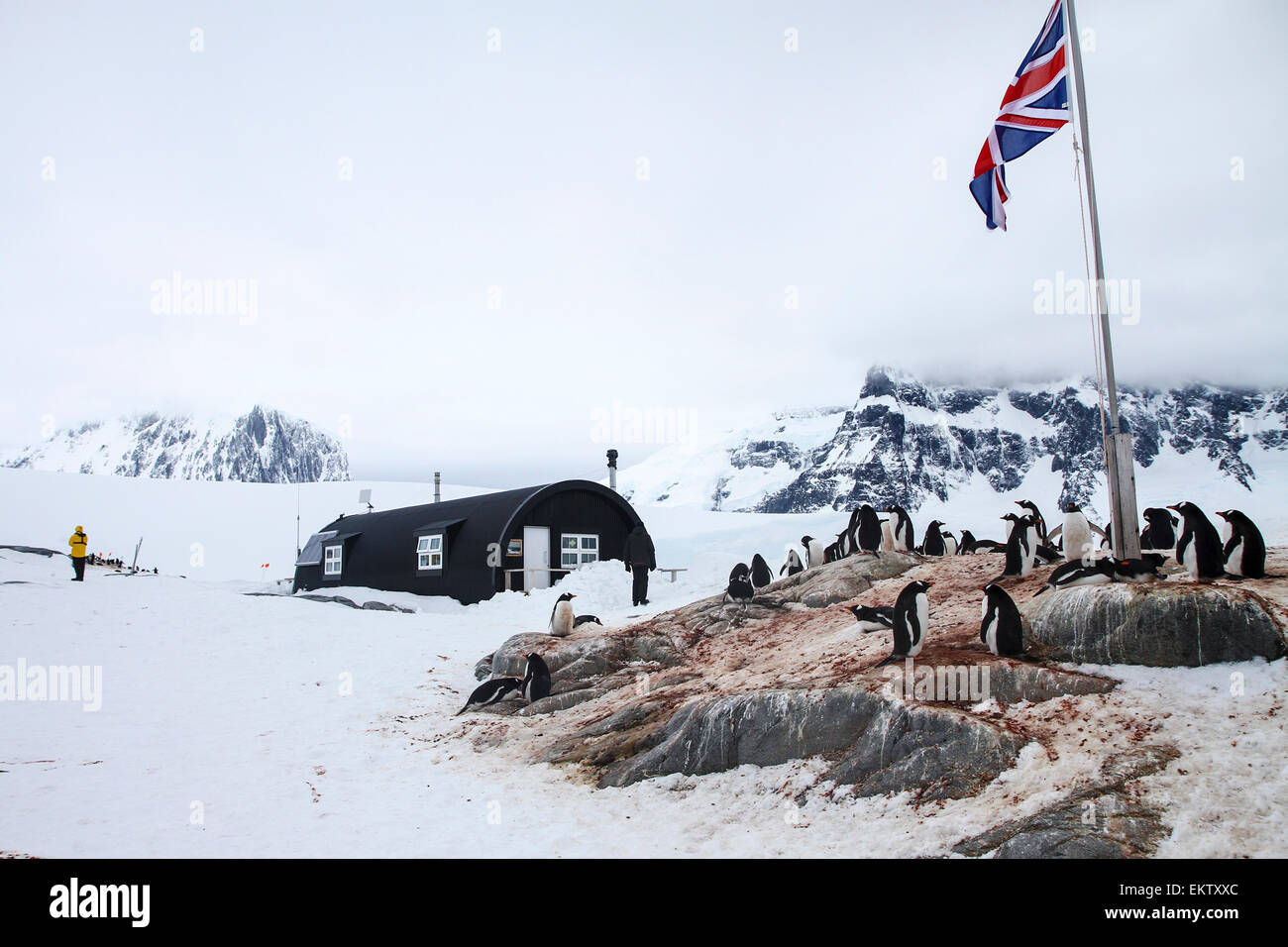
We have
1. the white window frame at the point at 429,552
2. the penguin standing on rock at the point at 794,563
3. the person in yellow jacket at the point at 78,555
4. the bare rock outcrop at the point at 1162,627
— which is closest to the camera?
the bare rock outcrop at the point at 1162,627

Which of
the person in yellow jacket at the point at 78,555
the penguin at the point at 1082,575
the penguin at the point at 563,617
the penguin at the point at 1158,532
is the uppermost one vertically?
the person in yellow jacket at the point at 78,555

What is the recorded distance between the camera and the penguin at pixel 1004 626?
8.32 m

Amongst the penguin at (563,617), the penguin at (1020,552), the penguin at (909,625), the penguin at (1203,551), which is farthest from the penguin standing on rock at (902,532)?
the penguin at (909,625)

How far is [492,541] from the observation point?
24672 mm

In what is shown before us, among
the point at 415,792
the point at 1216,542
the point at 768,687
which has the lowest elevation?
the point at 415,792

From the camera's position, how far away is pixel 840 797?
700 centimetres

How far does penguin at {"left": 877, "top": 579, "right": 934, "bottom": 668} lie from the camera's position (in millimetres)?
8953

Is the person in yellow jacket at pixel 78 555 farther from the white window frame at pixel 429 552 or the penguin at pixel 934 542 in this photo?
the penguin at pixel 934 542

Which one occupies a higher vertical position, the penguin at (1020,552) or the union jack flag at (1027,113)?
the union jack flag at (1027,113)

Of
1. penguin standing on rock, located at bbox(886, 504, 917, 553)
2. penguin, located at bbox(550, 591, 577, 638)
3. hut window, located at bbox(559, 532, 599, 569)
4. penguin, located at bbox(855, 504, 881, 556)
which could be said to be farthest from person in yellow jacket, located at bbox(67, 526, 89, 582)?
penguin standing on rock, located at bbox(886, 504, 917, 553)

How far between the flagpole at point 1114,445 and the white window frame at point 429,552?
2066 centimetres

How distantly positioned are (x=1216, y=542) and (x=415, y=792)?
9.53 m

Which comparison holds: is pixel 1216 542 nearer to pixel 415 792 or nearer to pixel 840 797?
pixel 840 797
